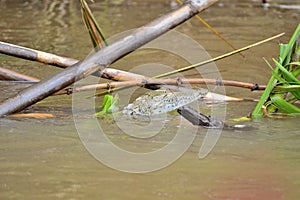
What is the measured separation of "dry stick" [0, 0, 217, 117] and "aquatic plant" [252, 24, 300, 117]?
53cm

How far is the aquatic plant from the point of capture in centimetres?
277

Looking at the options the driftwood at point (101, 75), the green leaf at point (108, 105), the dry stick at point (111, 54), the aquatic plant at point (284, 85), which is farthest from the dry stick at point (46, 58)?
the aquatic plant at point (284, 85)

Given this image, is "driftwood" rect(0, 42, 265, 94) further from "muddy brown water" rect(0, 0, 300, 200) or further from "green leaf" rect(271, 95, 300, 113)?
"green leaf" rect(271, 95, 300, 113)

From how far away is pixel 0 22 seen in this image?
5672 millimetres

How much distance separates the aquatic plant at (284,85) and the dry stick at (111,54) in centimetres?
53

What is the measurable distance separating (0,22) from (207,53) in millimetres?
2214

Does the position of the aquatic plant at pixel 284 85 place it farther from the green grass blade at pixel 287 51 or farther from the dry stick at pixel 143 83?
the dry stick at pixel 143 83

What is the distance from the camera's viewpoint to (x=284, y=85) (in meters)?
2.81

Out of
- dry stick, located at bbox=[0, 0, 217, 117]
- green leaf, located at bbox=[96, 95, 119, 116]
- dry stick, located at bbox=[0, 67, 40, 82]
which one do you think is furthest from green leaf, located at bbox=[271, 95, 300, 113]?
dry stick, located at bbox=[0, 67, 40, 82]

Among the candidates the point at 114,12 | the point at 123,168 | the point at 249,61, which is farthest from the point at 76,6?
the point at 123,168

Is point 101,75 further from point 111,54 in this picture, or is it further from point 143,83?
point 111,54

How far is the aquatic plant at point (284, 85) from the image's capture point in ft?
9.07

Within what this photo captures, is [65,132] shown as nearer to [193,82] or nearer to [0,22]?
[193,82]

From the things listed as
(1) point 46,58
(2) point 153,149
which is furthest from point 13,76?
(2) point 153,149
